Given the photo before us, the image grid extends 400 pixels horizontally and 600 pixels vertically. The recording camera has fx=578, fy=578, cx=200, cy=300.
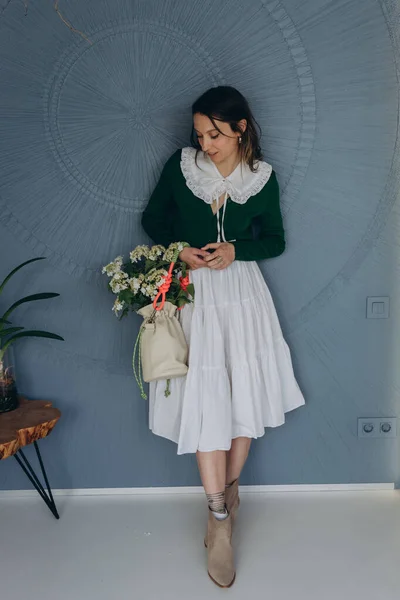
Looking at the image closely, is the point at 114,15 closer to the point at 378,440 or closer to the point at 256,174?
the point at 256,174

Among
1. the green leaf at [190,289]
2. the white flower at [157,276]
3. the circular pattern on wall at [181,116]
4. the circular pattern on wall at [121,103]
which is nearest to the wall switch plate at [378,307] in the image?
the circular pattern on wall at [181,116]

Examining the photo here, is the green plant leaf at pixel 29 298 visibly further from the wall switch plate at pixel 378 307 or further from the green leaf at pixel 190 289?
the wall switch plate at pixel 378 307

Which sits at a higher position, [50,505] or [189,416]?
[189,416]

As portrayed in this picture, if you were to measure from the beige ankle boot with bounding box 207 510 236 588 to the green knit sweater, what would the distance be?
89cm

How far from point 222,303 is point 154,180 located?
21.2 inches

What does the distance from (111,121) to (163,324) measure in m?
0.78

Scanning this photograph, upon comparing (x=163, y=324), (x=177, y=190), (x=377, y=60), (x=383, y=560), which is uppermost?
(x=377, y=60)

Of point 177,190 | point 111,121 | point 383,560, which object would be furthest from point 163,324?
point 383,560

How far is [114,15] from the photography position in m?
1.99

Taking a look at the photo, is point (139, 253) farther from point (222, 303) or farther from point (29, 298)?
point (29, 298)

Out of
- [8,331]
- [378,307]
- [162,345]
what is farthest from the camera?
[378,307]

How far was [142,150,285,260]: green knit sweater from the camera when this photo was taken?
196 centimetres

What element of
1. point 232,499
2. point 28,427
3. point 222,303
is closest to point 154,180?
point 222,303

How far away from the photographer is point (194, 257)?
6.18ft
